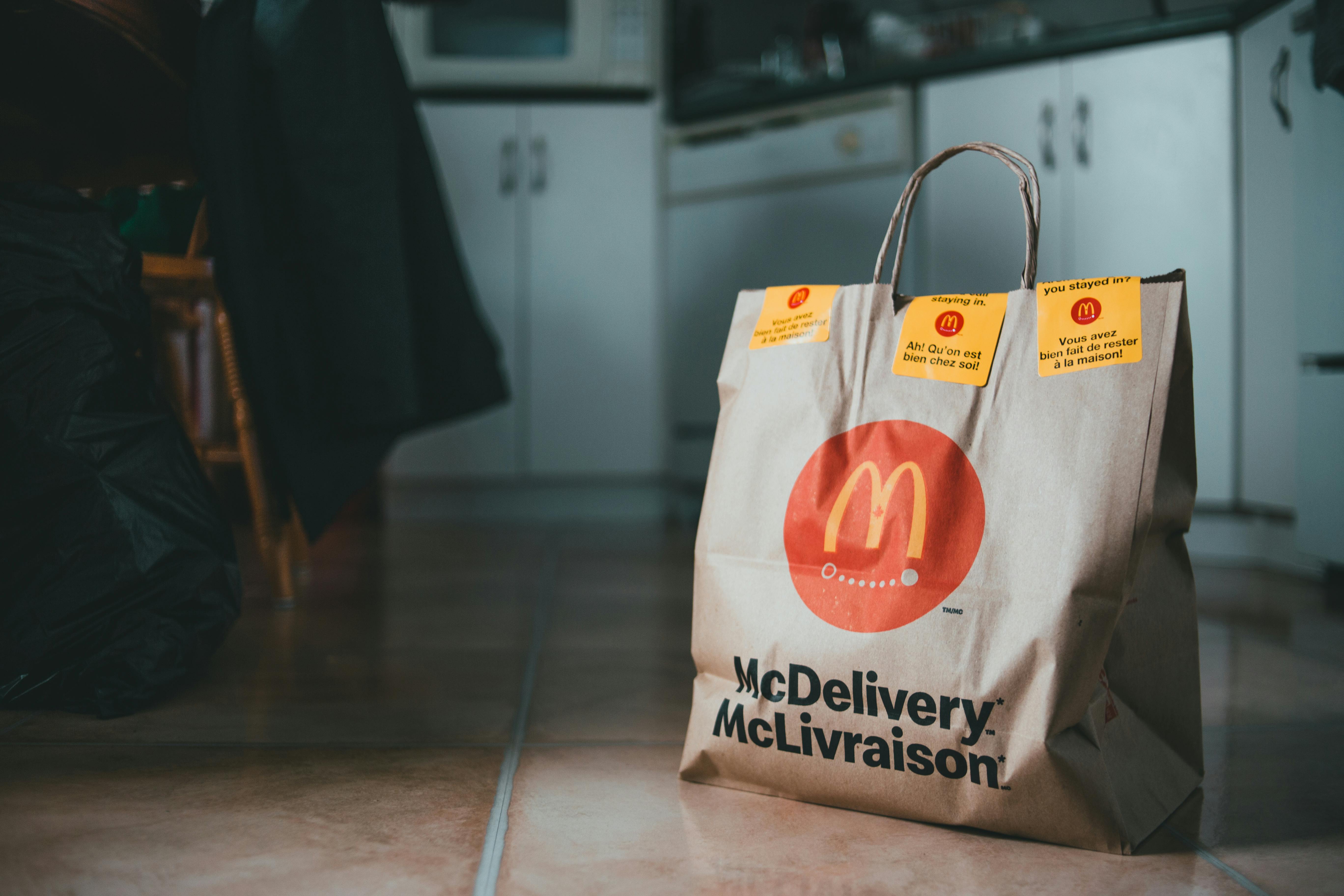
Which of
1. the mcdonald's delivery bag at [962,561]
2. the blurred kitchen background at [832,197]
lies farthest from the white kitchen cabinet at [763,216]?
the mcdonald's delivery bag at [962,561]

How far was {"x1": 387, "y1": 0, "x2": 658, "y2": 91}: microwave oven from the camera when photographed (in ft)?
8.23

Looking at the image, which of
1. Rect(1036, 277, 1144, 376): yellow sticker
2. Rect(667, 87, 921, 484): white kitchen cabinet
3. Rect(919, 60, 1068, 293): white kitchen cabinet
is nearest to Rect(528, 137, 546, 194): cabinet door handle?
Rect(667, 87, 921, 484): white kitchen cabinet

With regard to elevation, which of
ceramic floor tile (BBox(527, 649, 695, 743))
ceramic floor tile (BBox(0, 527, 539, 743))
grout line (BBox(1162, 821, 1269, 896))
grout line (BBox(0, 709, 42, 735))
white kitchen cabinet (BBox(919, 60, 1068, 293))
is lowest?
grout line (BBox(1162, 821, 1269, 896))

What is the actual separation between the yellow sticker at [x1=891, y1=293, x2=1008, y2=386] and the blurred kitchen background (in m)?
1.17

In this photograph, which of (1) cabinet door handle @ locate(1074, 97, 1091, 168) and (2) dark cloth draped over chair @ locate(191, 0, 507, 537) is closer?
(2) dark cloth draped over chair @ locate(191, 0, 507, 537)

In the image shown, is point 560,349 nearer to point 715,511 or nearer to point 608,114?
point 608,114

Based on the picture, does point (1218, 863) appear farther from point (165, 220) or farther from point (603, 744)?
point (165, 220)

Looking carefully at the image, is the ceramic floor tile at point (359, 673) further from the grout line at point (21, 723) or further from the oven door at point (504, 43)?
the oven door at point (504, 43)

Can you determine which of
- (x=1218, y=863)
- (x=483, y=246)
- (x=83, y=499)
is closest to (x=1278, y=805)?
(x=1218, y=863)

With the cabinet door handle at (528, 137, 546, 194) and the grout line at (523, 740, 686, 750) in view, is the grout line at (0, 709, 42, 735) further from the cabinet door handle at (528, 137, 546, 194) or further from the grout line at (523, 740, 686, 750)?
the cabinet door handle at (528, 137, 546, 194)

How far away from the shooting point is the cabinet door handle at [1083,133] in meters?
1.88

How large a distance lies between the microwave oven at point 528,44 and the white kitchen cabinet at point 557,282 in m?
0.06

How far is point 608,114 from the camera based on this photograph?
101 inches

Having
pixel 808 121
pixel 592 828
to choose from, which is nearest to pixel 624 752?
pixel 592 828
